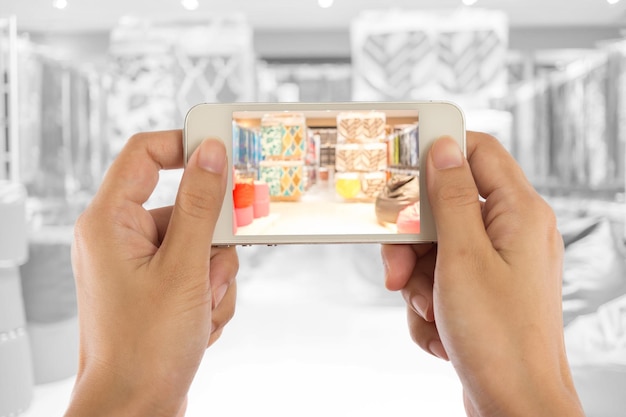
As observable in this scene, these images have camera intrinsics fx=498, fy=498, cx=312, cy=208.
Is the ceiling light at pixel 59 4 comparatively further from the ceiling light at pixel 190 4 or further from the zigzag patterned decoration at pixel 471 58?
the zigzag patterned decoration at pixel 471 58

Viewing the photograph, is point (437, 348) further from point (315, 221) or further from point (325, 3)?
point (325, 3)

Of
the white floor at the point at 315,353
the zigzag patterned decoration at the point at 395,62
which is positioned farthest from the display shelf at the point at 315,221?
the zigzag patterned decoration at the point at 395,62

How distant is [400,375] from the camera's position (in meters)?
1.67

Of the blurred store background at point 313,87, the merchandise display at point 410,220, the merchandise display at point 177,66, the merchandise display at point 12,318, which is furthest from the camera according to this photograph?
the merchandise display at point 177,66

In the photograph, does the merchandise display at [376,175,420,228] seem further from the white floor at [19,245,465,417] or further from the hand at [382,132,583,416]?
the white floor at [19,245,465,417]

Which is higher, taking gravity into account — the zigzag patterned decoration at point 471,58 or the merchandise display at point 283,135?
the zigzag patterned decoration at point 471,58

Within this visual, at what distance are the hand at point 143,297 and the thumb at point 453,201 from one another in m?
0.21

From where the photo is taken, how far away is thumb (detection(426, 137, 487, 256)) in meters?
0.46

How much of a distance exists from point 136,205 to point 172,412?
0.20m

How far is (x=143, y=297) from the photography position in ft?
1.47

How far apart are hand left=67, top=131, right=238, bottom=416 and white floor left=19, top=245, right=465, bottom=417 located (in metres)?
1.09

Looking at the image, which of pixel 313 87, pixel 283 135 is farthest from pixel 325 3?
pixel 283 135

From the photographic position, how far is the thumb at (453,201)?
46cm

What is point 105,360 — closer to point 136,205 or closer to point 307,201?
point 136,205
